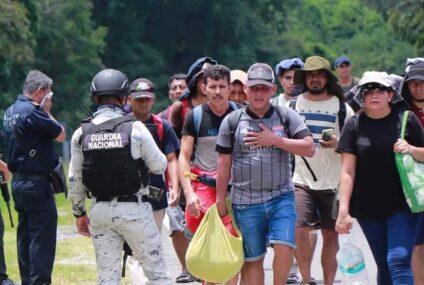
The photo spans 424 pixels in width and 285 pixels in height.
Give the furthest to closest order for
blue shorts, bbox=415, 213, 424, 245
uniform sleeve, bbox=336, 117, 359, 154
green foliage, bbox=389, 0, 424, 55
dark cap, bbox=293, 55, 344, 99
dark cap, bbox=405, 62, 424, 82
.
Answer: green foliage, bbox=389, 0, 424, 55 → dark cap, bbox=293, 55, 344, 99 → blue shorts, bbox=415, 213, 424, 245 → dark cap, bbox=405, 62, 424, 82 → uniform sleeve, bbox=336, 117, 359, 154

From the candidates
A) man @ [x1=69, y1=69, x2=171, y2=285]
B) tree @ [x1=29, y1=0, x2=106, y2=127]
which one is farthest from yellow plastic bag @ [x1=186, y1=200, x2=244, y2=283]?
tree @ [x1=29, y1=0, x2=106, y2=127]

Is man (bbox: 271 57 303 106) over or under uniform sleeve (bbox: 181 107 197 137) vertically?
over

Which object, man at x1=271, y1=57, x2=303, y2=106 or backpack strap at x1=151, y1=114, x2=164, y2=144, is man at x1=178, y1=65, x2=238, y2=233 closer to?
backpack strap at x1=151, y1=114, x2=164, y2=144

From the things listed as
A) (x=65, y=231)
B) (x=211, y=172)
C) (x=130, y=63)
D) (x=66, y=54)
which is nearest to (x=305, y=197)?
(x=211, y=172)

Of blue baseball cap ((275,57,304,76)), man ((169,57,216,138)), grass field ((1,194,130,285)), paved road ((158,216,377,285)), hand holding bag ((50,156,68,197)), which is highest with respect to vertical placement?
blue baseball cap ((275,57,304,76))

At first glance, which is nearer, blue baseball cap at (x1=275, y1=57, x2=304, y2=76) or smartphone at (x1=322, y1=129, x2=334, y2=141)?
smartphone at (x1=322, y1=129, x2=334, y2=141)

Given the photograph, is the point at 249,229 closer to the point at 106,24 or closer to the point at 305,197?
the point at 305,197

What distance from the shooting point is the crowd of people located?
28.8 ft

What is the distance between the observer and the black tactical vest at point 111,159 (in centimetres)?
865

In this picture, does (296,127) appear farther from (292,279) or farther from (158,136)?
(292,279)

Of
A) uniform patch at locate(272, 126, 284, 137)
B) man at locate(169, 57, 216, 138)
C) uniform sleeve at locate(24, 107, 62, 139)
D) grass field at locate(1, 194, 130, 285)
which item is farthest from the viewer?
grass field at locate(1, 194, 130, 285)

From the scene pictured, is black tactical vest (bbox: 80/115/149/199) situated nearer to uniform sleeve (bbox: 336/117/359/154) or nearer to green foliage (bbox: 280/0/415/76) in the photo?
uniform sleeve (bbox: 336/117/359/154)

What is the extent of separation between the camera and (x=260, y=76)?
9.27 meters

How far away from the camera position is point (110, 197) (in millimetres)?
8781
